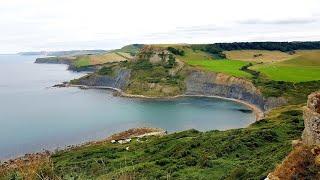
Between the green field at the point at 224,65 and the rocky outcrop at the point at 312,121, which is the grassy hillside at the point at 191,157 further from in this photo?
the green field at the point at 224,65

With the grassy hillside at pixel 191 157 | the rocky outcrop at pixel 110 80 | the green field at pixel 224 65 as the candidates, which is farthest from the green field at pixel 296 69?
the grassy hillside at pixel 191 157

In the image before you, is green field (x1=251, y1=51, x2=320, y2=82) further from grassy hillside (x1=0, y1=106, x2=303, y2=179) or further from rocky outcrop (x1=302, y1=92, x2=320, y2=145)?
rocky outcrop (x1=302, y1=92, x2=320, y2=145)

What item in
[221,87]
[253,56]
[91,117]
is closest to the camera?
[91,117]

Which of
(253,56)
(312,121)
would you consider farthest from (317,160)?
(253,56)

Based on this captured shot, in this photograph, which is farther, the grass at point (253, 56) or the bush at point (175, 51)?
the grass at point (253, 56)

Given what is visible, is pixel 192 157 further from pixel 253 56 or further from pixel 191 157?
pixel 253 56

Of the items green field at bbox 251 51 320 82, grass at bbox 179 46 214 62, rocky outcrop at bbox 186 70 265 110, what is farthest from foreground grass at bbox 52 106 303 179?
grass at bbox 179 46 214 62
